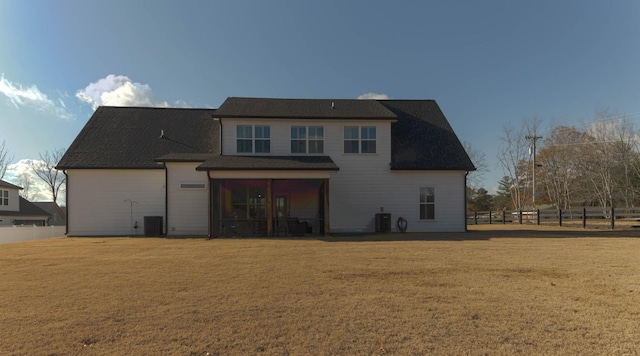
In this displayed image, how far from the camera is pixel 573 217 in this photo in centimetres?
2680

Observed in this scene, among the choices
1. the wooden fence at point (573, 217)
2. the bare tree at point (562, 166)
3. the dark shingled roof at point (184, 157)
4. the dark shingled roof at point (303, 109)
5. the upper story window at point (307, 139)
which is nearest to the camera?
the dark shingled roof at point (184, 157)

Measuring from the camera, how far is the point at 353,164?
57.6 feet

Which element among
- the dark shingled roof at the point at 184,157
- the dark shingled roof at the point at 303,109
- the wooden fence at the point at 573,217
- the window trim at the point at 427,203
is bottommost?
the wooden fence at the point at 573,217

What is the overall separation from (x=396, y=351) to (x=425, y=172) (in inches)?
580

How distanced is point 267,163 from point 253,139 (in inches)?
96.4

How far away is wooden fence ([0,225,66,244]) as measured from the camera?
57.1ft

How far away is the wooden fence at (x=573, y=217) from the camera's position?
2103 centimetres

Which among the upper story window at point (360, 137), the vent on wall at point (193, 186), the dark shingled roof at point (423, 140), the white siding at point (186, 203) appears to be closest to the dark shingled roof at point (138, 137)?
the white siding at point (186, 203)

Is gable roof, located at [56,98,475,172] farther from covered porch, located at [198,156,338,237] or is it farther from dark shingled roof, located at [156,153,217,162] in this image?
covered porch, located at [198,156,338,237]

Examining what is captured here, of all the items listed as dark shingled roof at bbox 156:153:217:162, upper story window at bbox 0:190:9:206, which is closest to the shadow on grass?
dark shingled roof at bbox 156:153:217:162

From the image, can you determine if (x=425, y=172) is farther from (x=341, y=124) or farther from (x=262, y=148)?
(x=262, y=148)

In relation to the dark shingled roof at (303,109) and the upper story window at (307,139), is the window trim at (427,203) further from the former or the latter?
the upper story window at (307,139)

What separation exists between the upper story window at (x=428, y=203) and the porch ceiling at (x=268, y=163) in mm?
4912

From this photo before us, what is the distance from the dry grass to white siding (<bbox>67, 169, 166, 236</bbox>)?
7.46 m
